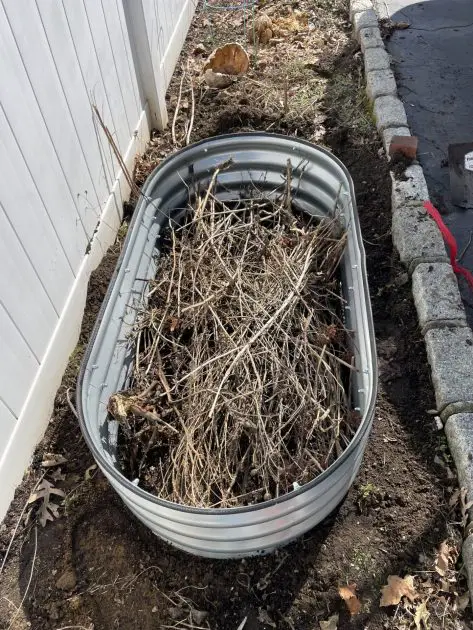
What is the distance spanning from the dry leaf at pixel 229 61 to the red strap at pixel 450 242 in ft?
6.79

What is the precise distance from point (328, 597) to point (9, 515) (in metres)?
1.36

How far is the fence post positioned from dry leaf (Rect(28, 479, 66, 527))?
256cm

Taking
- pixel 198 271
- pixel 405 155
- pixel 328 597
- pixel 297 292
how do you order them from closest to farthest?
pixel 328 597, pixel 297 292, pixel 198 271, pixel 405 155

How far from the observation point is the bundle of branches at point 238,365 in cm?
229

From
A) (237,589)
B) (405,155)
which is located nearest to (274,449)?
(237,589)

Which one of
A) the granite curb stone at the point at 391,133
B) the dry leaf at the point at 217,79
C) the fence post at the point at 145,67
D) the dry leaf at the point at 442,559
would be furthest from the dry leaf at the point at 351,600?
the dry leaf at the point at 217,79

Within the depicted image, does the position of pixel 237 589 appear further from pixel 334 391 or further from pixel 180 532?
pixel 334 391

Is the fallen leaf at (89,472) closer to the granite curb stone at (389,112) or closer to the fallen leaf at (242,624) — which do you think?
the fallen leaf at (242,624)

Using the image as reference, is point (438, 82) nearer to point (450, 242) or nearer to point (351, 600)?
point (450, 242)

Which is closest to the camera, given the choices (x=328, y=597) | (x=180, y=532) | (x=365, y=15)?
(x=180, y=532)

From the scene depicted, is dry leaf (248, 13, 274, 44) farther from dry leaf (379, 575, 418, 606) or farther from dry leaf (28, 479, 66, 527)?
dry leaf (379, 575, 418, 606)

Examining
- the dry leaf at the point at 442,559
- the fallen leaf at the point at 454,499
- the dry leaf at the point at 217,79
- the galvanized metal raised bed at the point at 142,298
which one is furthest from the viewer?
the dry leaf at the point at 217,79

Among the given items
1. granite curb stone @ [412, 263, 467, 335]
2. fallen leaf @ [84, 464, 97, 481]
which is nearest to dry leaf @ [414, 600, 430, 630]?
granite curb stone @ [412, 263, 467, 335]

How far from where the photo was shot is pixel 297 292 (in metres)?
2.75
